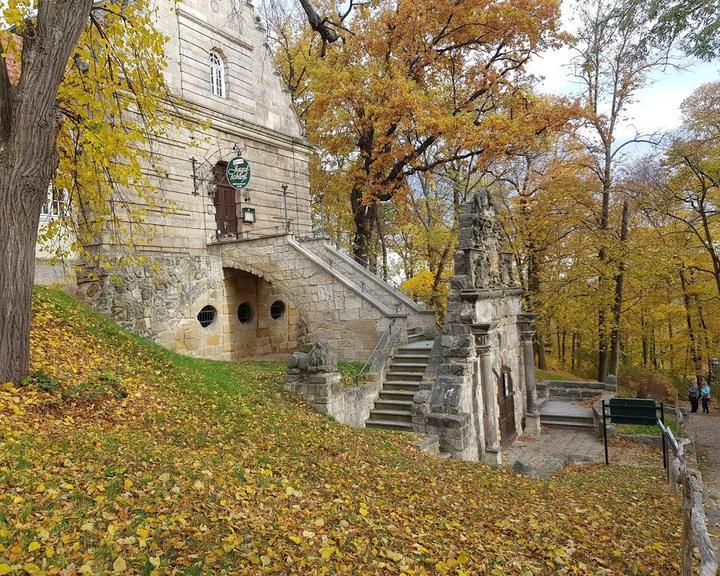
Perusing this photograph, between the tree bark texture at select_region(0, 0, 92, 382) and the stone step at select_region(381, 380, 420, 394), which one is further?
the stone step at select_region(381, 380, 420, 394)

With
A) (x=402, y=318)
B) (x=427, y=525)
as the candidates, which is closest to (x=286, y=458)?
(x=427, y=525)

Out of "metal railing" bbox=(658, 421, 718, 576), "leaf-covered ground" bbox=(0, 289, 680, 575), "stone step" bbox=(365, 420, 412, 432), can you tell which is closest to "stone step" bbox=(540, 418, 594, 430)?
"leaf-covered ground" bbox=(0, 289, 680, 575)

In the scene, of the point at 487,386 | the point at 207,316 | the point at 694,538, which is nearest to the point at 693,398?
the point at 487,386

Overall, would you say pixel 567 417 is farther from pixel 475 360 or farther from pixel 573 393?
pixel 475 360

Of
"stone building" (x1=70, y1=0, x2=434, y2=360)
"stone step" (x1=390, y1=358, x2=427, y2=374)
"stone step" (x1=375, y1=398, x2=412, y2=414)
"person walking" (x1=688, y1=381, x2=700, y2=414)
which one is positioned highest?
"stone building" (x1=70, y1=0, x2=434, y2=360)

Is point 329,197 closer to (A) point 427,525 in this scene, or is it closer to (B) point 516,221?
(B) point 516,221

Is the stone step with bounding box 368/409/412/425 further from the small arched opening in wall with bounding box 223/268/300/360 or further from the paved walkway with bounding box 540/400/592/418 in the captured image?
the paved walkway with bounding box 540/400/592/418

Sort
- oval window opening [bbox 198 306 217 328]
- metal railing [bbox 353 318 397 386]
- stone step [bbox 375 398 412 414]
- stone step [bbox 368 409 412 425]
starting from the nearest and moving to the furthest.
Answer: stone step [bbox 368 409 412 425] → stone step [bbox 375 398 412 414] → metal railing [bbox 353 318 397 386] → oval window opening [bbox 198 306 217 328]

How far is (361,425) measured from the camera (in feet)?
36.3

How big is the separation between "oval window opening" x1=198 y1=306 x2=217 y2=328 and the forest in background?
5.60 m

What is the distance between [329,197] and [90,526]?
22.6m

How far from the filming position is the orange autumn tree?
1606 cm

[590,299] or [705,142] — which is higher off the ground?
[705,142]

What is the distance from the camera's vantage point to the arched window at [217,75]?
16453 millimetres
